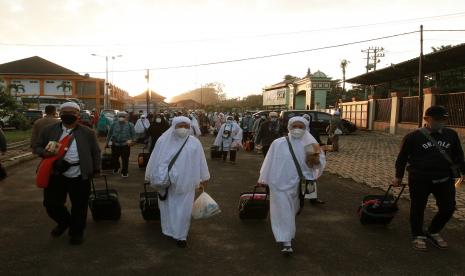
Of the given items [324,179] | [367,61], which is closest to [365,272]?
[324,179]

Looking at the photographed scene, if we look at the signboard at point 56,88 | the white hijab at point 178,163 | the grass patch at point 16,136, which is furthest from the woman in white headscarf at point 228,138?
the signboard at point 56,88

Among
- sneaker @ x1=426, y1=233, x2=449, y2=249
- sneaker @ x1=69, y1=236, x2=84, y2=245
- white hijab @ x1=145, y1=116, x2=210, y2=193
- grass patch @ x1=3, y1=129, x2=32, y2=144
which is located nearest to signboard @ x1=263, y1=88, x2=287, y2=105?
grass patch @ x1=3, y1=129, x2=32, y2=144

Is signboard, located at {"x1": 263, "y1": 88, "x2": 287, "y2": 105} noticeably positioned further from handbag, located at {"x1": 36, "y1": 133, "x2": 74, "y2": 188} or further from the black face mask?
handbag, located at {"x1": 36, "y1": 133, "x2": 74, "y2": 188}

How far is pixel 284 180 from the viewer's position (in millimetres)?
5422

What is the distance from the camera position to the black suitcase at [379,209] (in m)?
6.44

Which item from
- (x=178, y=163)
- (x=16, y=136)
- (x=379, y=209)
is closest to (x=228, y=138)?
(x=379, y=209)

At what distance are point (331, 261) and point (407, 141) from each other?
1743 millimetres

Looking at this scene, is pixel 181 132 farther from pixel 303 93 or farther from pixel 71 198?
pixel 303 93

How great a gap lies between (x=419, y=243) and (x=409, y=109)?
24.6 m

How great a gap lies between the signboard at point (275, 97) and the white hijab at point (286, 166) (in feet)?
178

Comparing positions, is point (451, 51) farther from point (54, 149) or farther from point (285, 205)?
point (54, 149)

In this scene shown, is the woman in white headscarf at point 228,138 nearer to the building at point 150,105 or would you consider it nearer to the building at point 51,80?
the building at point 150,105

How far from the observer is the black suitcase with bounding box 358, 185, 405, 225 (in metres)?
6.44

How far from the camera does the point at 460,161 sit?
550 centimetres
